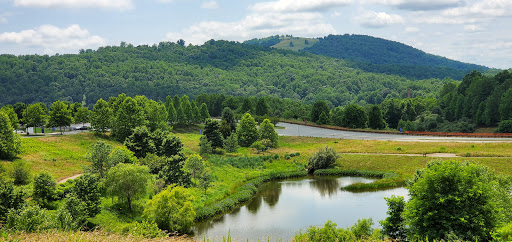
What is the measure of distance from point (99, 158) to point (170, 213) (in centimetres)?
1433

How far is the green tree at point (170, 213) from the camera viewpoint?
3562cm

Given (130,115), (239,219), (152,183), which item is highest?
(130,115)

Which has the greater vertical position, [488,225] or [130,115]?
[130,115]

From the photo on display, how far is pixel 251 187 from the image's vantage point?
178 feet

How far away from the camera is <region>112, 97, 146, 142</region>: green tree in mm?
70875

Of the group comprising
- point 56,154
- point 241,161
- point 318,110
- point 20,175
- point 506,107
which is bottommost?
point 241,161

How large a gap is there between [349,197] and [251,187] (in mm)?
12190

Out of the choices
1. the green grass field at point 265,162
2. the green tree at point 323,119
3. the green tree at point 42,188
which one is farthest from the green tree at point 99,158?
the green tree at point 323,119

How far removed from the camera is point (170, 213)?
35938mm

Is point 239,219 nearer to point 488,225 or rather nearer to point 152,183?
point 152,183

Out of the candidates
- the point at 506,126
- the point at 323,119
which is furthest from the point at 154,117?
the point at 506,126

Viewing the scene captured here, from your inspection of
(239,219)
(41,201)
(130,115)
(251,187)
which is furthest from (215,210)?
(130,115)

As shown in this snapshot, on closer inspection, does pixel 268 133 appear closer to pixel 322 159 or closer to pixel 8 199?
pixel 322 159

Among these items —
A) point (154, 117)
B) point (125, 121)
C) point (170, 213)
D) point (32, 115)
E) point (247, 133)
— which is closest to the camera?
point (170, 213)
